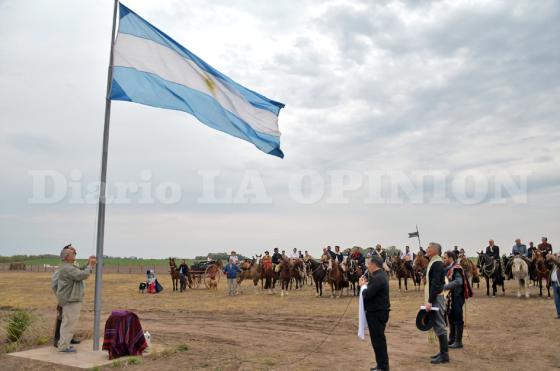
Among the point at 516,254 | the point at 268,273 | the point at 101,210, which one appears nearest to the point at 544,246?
the point at 516,254

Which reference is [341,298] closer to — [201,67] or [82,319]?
[82,319]

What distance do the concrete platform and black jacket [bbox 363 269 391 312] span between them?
14.8 feet

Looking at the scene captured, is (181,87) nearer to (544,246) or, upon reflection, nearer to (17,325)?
(17,325)

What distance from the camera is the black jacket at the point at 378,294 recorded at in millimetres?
7551

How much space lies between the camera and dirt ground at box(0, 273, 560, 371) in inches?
351

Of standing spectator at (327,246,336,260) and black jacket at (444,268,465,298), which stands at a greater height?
standing spectator at (327,246,336,260)

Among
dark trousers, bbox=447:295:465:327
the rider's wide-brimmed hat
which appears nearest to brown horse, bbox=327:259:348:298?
dark trousers, bbox=447:295:465:327

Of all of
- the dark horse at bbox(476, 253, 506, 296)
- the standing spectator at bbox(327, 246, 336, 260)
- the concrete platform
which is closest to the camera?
the concrete platform

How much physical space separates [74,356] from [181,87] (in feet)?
17.6

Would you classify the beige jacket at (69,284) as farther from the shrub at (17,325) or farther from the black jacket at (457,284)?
the black jacket at (457,284)

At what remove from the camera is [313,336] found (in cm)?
1211

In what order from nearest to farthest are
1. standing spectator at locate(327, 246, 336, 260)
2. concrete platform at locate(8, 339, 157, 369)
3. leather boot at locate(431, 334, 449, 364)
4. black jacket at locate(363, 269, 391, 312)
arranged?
black jacket at locate(363, 269, 391, 312) < concrete platform at locate(8, 339, 157, 369) < leather boot at locate(431, 334, 449, 364) < standing spectator at locate(327, 246, 336, 260)

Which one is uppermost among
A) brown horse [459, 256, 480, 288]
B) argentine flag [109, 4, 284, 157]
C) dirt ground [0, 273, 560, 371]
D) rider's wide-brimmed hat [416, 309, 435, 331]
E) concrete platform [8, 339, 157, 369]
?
argentine flag [109, 4, 284, 157]

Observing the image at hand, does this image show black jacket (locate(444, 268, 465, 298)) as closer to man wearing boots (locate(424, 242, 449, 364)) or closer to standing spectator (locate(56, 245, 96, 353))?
man wearing boots (locate(424, 242, 449, 364))
